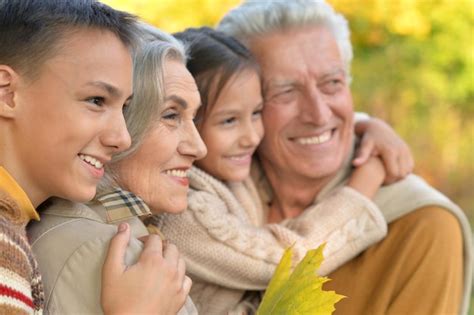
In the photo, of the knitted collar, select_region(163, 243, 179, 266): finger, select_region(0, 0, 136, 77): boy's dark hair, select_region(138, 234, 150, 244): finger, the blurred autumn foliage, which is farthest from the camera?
the blurred autumn foliage

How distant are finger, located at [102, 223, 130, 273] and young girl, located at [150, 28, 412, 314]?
2.78 feet

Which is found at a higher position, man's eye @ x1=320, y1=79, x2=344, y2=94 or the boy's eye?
man's eye @ x1=320, y1=79, x2=344, y2=94

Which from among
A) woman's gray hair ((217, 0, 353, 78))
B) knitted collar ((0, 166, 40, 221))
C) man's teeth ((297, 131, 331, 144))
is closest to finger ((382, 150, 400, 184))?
man's teeth ((297, 131, 331, 144))

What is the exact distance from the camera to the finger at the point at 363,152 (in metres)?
3.36

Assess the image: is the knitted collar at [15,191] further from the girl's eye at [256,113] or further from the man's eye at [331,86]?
the man's eye at [331,86]

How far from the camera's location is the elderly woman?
2.10 metres

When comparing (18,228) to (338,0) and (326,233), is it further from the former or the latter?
(338,0)

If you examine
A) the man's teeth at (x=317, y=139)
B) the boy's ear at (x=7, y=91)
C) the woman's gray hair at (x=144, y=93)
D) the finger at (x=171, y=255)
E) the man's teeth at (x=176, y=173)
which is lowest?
the man's teeth at (x=317, y=139)

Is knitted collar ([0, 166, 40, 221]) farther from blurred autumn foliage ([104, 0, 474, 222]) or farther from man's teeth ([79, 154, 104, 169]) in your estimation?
blurred autumn foliage ([104, 0, 474, 222])

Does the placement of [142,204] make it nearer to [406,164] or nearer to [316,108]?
[316,108]

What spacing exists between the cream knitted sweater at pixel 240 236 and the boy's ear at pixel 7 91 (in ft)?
3.30

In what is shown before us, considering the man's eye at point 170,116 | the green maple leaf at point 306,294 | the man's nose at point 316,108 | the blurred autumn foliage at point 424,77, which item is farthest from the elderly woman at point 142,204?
the blurred autumn foliage at point 424,77

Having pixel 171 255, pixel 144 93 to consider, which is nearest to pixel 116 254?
pixel 171 255

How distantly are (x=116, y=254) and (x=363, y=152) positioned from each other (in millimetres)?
1503
